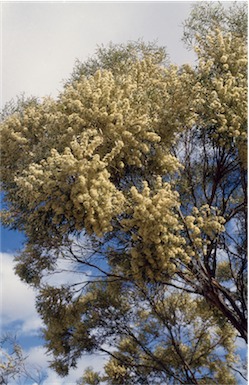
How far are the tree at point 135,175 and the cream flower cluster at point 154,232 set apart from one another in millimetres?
22

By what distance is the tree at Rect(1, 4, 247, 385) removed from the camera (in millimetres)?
7820

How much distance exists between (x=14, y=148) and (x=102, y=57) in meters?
3.25

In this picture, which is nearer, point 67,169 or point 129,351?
point 67,169

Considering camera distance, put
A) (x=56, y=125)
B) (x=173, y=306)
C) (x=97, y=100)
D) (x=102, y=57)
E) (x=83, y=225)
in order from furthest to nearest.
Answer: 1. (x=173, y=306)
2. (x=102, y=57)
3. (x=56, y=125)
4. (x=97, y=100)
5. (x=83, y=225)

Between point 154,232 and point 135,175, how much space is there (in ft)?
6.75

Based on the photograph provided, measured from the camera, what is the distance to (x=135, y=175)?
9.46m

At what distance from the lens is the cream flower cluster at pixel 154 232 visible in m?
7.60

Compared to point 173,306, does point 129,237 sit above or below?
below

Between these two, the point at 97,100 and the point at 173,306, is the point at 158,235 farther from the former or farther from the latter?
the point at 173,306

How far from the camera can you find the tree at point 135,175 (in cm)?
782

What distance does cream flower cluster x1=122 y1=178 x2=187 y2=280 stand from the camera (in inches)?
299

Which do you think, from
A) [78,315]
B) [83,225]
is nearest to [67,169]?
[83,225]

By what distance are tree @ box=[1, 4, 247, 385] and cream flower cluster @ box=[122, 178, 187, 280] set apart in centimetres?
2

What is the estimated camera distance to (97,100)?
349 inches
